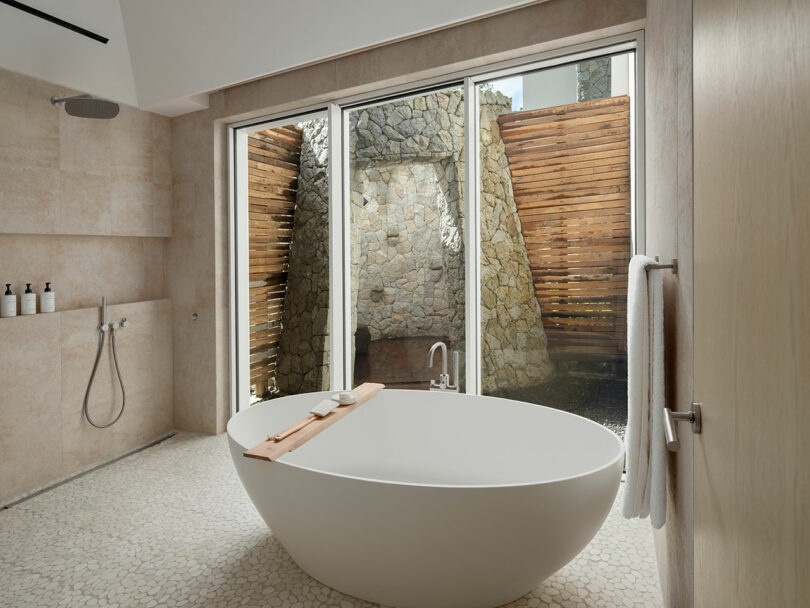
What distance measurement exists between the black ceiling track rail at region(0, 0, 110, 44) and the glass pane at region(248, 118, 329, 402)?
46.2 inches

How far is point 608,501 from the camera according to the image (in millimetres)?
1934

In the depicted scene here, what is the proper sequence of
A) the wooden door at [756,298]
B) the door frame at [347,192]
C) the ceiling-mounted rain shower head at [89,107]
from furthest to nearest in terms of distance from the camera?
the ceiling-mounted rain shower head at [89,107], the door frame at [347,192], the wooden door at [756,298]

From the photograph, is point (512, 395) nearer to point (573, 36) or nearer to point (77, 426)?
point (573, 36)

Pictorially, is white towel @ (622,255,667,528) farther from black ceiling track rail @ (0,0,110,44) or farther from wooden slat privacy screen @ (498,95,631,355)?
black ceiling track rail @ (0,0,110,44)

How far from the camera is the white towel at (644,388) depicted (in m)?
1.68

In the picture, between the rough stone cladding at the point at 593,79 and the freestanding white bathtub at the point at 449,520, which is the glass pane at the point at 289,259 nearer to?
the freestanding white bathtub at the point at 449,520

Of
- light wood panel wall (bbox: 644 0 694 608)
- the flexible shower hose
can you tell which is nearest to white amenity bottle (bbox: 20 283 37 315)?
the flexible shower hose

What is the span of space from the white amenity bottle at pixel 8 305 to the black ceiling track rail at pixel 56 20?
5.34 ft

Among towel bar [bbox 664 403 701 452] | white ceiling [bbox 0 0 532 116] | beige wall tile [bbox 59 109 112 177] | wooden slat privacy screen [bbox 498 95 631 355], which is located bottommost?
towel bar [bbox 664 403 701 452]

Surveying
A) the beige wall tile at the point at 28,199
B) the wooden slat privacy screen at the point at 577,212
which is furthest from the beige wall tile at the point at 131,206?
the wooden slat privacy screen at the point at 577,212

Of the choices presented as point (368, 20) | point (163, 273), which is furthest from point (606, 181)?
point (163, 273)

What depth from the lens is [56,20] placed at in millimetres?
3189

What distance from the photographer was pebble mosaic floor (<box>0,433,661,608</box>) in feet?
7.11

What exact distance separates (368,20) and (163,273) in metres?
2.66
